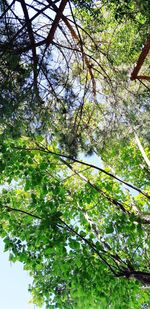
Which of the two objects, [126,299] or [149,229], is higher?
[149,229]

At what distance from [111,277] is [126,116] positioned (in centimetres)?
313

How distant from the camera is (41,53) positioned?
14.4ft

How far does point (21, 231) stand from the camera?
176 inches

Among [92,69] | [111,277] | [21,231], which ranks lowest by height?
[111,277]

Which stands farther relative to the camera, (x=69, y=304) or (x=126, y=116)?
(x=126, y=116)

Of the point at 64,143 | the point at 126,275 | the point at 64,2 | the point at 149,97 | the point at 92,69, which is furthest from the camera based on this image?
the point at 149,97

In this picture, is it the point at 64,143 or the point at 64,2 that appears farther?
the point at 64,143

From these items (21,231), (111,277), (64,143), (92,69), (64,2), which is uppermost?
(92,69)

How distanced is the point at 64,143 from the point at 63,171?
3.48 m

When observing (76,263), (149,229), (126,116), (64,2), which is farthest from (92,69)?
(76,263)

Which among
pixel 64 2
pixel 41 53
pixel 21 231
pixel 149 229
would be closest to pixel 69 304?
pixel 21 231

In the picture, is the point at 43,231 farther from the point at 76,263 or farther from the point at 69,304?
the point at 69,304

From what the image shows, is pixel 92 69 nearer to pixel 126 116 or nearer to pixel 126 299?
pixel 126 116

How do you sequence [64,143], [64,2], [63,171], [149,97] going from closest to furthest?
1. [64,2]
2. [64,143]
3. [149,97]
4. [63,171]
